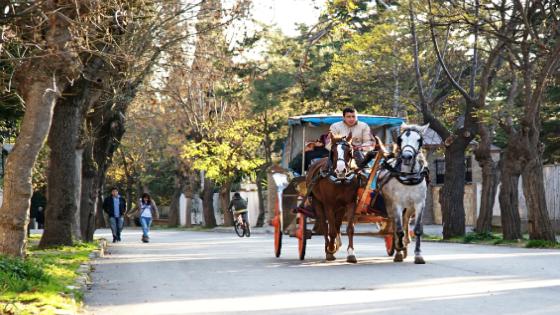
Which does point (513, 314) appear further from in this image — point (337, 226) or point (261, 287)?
point (337, 226)

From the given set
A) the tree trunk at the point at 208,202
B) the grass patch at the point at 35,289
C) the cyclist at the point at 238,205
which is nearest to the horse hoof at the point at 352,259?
the grass patch at the point at 35,289

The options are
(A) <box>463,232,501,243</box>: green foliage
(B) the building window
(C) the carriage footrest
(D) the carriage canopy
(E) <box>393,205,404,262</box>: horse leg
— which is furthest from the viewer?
(B) the building window

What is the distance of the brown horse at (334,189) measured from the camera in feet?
55.6

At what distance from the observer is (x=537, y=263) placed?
17.6m

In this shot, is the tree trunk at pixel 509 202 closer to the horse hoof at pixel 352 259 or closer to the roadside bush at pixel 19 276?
the horse hoof at pixel 352 259

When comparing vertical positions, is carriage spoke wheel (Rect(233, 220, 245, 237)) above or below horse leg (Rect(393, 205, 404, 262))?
above

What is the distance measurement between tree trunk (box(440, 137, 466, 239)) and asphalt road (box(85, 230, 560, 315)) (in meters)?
13.8

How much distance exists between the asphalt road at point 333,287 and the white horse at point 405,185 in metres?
0.55

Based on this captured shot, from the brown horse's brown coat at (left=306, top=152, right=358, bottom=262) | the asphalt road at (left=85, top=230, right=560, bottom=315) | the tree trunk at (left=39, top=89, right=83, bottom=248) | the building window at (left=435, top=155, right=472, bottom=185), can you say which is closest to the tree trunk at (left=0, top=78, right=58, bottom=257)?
the asphalt road at (left=85, top=230, right=560, bottom=315)

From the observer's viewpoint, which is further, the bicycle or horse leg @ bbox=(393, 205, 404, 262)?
the bicycle

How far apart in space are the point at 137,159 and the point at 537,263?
59703mm

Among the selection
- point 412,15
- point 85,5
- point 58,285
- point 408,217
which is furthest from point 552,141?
point 58,285

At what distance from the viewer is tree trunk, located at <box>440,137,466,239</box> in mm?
33500

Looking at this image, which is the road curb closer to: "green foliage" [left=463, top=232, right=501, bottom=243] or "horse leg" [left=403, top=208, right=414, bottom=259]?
"horse leg" [left=403, top=208, right=414, bottom=259]
